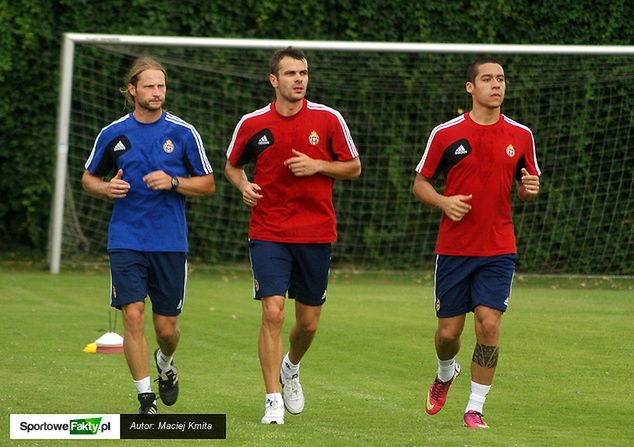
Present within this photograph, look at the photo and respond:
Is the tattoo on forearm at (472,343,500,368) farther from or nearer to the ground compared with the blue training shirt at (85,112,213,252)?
nearer to the ground

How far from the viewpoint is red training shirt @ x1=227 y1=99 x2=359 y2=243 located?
337 inches

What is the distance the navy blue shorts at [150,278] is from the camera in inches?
323

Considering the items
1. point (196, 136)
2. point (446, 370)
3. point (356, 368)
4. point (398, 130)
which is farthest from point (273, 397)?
point (398, 130)

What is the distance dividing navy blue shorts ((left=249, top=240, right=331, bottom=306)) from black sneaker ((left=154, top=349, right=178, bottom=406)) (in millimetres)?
766

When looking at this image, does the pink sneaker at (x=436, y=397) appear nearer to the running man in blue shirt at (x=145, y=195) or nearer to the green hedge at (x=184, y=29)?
the running man in blue shirt at (x=145, y=195)

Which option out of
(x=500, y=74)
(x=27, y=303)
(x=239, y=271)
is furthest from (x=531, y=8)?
(x=500, y=74)

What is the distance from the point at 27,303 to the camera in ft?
48.5

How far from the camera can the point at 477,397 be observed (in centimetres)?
823

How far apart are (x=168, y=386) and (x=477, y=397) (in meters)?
1.97

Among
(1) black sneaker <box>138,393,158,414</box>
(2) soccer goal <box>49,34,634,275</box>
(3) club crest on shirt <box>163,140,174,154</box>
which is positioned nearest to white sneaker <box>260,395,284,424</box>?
(1) black sneaker <box>138,393,158,414</box>

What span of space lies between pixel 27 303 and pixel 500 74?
7.83 meters

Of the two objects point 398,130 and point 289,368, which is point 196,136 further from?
point 398,130

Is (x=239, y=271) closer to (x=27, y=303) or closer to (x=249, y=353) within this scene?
(x=27, y=303)

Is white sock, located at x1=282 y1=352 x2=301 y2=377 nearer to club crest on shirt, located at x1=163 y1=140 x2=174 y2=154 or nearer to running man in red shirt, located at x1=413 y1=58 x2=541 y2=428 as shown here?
running man in red shirt, located at x1=413 y1=58 x2=541 y2=428
